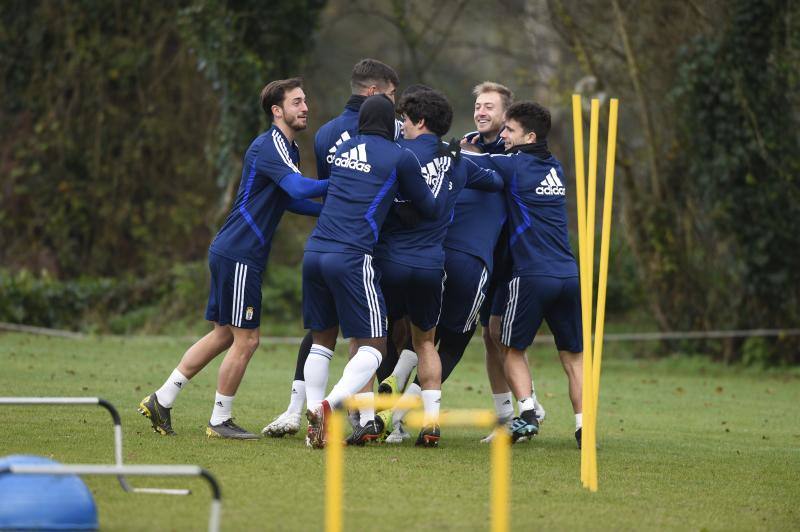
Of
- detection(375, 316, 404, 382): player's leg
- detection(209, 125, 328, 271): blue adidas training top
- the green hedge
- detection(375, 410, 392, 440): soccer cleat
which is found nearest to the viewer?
detection(209, 125, 328, 271): blue adidas training top

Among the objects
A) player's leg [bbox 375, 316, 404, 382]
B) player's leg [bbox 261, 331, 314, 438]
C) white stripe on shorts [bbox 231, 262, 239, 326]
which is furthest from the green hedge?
white stripe on shorts [bbox 231, 262, 239, 326]

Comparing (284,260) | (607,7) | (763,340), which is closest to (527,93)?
(607,7)

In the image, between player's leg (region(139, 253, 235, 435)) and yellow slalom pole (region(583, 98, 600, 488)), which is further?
player's leg (region(139, 253, 235, 435))

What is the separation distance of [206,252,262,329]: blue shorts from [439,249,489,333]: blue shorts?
4.49ft

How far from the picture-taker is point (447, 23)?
22.4 meters

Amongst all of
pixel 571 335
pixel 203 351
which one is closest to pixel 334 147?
pixel 203 351

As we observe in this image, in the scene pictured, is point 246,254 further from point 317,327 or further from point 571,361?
point 571,361

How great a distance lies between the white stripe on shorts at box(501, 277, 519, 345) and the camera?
840 centimetres

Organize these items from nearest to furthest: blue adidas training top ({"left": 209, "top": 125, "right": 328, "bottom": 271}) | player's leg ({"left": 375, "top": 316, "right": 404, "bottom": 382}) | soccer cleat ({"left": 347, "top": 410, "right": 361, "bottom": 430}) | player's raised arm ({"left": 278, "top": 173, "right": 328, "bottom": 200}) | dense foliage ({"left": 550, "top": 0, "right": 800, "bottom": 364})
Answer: player's raised arm ({"left": 278, "top": 173, "right": 328, "bottom": 200}) < blue adidas training top ({"left": 209, "top": 125, "right": 328, "bottom": 271}) < soccer cleat ({"left": 347, "top": 410, "right": 361, "bottom": 430}) < player's leg ({"left": 375, "top": 316, "right": 404, "bottom": 382}) < dense foliage ({"left": 550, "top": 0, "right": 800, "bottom": 364})

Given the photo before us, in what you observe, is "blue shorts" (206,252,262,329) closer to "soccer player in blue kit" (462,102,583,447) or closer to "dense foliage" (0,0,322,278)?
"soccer player in blue kit" (462,102,583,447)

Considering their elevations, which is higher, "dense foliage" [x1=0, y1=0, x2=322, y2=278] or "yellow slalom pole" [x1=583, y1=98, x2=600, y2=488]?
"dense foliage" [x1=0, y1=0, x2=322, y2=278]

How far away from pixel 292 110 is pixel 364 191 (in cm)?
96

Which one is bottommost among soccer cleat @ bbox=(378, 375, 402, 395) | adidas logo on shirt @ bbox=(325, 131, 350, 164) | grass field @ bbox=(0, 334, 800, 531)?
grass field @ bbox=(0, 334, 800, 531)

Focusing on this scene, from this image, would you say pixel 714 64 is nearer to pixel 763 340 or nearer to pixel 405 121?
pixel 763 340
